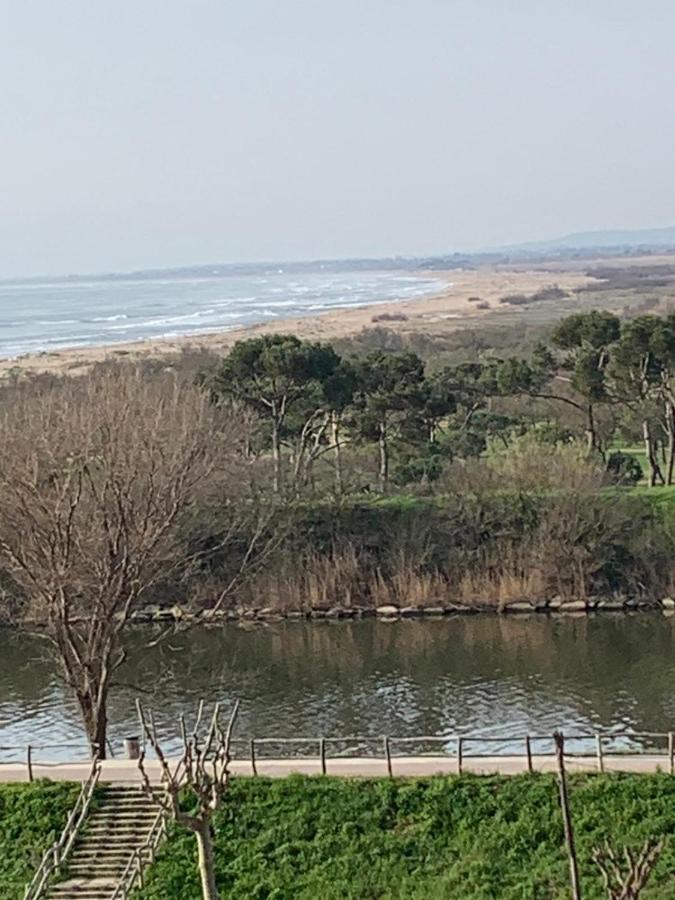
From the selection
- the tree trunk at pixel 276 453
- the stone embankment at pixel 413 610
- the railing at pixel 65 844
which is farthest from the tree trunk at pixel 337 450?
the railing at pixel 65 844

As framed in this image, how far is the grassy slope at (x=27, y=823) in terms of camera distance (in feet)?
74.8

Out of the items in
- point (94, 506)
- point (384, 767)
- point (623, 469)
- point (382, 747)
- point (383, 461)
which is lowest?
point (382, 747)

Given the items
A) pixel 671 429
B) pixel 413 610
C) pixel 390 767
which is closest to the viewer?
pixel 390 767

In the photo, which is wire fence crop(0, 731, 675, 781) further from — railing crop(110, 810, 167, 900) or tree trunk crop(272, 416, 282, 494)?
tree trunk crop(272, 416, 282, 494)

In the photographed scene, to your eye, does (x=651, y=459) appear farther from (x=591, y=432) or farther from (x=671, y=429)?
(x=591, y=432)

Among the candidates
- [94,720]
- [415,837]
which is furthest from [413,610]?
[415,837]

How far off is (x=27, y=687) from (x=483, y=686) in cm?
1210

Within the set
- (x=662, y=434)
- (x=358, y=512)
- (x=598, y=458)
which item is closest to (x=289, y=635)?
(x=358, y=512)

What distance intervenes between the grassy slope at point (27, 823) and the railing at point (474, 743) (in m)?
3.36

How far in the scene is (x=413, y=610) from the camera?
45.1 m

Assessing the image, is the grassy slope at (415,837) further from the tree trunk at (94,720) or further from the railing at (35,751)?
the railing at (35,751)

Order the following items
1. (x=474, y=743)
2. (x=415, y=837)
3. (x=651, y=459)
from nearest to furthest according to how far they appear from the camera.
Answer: (x=415, y=837)
(x=474, y=743)
(x=651, y=459)

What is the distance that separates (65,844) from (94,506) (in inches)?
326

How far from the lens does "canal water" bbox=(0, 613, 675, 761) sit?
3212 cm
